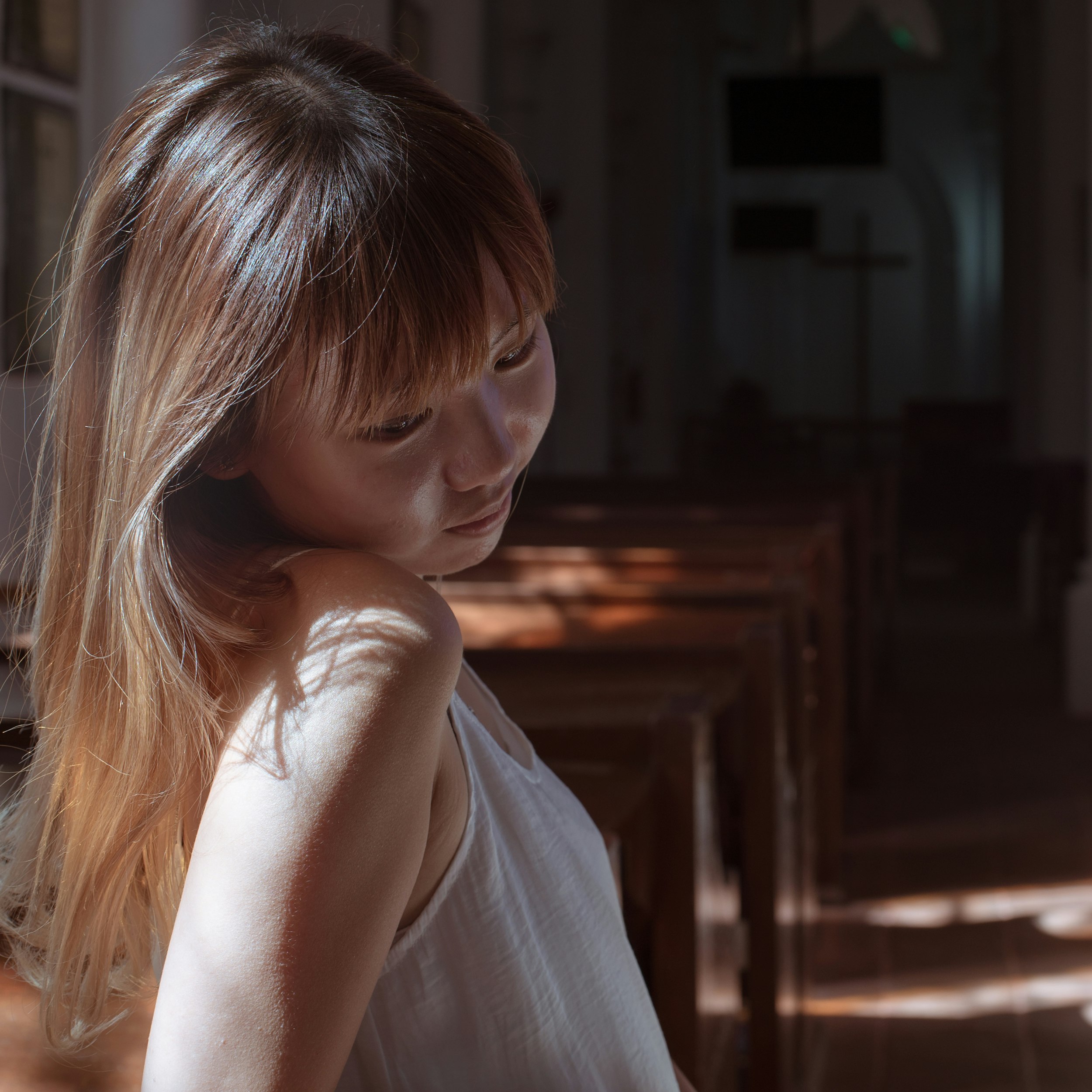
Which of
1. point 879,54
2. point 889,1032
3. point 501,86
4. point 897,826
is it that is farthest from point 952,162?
point 889,1032

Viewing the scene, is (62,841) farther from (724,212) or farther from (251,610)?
(724,212)

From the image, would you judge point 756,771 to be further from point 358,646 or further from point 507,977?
point 358,646

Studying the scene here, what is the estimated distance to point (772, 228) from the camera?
38.2ft

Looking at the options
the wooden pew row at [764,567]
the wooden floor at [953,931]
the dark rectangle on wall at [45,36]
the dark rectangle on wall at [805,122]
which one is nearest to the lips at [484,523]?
the wooden floor at [953,931]

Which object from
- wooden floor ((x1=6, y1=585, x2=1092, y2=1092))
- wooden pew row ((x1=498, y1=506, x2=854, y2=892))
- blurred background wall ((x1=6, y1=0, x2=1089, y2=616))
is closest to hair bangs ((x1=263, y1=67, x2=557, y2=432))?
wooden floor ((x1=6, y1=585, x2=1092, y2=1092))

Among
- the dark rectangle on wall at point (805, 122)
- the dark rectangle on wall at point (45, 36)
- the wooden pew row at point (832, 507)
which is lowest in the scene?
the wooden pew row at point (832, 507)

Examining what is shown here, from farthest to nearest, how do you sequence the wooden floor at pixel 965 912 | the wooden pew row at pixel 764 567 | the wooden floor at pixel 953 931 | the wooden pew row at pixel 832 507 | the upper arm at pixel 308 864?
the wooden pew row at pixel 832 507 < the wooden pew row at pixel 764 567 < the wooden floor at pixel 965 912 < the wooden floor at pixel 953 931 < the upper arm at pixel 308 864

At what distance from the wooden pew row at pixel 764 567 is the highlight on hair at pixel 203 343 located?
6.28ft

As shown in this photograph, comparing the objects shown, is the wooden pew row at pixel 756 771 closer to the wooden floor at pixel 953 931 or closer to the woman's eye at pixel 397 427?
the wooden floor at pixel 953 931

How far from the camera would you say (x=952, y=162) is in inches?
510

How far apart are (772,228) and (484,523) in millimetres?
11654

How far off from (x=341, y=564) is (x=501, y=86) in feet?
25.2

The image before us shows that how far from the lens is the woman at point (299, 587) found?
401mm

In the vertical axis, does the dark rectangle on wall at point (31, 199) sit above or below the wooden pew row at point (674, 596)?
above
